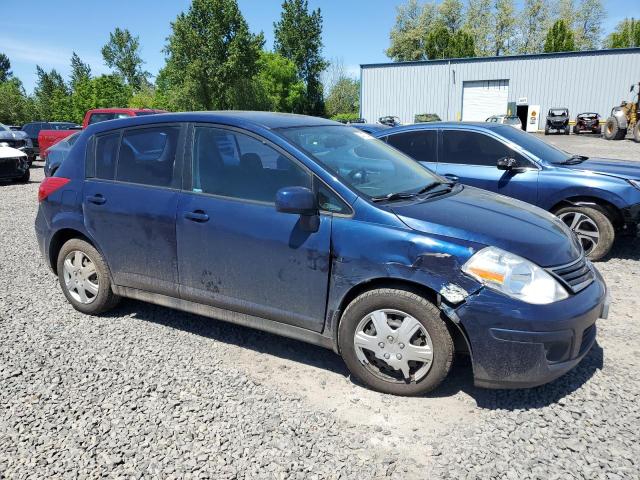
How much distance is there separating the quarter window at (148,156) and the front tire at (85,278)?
0.76 metres

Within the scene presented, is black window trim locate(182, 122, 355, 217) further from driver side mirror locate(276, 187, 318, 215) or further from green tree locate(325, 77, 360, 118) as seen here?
green tree locate(325, 77, 360, 118)

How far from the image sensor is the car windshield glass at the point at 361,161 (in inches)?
132

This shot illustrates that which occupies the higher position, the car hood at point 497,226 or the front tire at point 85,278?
the car hood at point 497,226

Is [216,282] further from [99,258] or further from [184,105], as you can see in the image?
[184,105]

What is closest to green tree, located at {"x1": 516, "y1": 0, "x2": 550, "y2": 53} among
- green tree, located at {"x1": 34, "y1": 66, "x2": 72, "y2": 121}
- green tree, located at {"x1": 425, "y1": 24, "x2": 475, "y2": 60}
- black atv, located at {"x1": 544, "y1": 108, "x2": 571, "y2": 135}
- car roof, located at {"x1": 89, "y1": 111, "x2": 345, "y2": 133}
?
green tree, located at {"x1": 425, "y1": 24, "x2": 475, "y2": 60}

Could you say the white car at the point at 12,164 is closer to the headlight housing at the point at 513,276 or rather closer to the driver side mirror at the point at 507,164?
the driver side mirror at the point at 507,164

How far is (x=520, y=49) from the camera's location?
7406cm

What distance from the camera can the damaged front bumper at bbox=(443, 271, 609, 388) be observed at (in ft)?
8.87

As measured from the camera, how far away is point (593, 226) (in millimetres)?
5785

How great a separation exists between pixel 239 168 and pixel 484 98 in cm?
4321

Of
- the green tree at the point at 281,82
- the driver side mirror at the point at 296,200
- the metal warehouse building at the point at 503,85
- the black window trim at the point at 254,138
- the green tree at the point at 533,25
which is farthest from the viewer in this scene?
the green tree at the point at 533,25

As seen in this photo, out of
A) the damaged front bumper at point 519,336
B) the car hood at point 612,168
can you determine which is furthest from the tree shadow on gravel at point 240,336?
the car hood at point 612,168

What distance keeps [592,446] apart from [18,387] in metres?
3.51

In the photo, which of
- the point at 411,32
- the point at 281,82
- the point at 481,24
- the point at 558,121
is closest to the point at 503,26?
the point at 481,24
